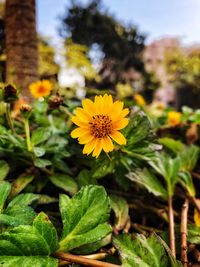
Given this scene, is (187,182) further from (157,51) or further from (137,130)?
(157,51)

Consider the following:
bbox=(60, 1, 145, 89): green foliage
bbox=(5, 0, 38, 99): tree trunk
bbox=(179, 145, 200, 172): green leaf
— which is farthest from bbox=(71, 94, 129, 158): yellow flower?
bbox=(60, 1, 145, 89): green foliage

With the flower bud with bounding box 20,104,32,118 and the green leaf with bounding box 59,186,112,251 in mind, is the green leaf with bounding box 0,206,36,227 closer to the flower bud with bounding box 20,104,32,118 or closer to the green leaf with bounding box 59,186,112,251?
the green leaf with bounding box 59,186,112,251

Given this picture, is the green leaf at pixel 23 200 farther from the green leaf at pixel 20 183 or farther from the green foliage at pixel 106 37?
the green foliage at pixel 106 37

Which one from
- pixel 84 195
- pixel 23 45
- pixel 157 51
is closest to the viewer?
pixel 84 195

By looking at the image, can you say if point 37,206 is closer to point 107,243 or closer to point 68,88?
point 107,243

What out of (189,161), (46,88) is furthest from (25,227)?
(46,88)


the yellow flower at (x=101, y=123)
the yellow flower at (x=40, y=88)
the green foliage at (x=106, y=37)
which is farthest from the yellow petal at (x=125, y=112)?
the green foliage at (x=106, y=37)

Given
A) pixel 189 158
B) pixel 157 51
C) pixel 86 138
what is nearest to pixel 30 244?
pixel 86 138
